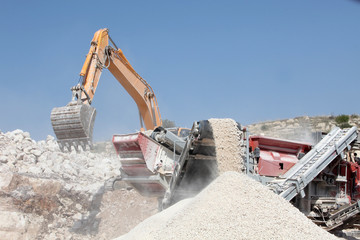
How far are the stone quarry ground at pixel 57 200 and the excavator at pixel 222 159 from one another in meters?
0.60

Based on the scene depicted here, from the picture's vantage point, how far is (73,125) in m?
7.40

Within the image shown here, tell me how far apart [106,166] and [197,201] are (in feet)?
26.0

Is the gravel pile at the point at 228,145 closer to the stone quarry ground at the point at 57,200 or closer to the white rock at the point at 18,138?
the stone quarry ground at the point at 57,200

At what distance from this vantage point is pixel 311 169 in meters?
6.55

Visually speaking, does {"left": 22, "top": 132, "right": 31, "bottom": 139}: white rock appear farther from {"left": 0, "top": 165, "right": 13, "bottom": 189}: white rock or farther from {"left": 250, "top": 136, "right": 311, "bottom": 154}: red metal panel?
{"left": 250, "top": 136, "right": 311, "bottom": 154}: red metal panel

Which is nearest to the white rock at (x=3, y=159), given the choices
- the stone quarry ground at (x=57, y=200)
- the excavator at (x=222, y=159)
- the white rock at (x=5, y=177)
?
the stone quarry ground at (x=57, y=200)

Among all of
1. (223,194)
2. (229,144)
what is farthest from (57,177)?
(223,194)

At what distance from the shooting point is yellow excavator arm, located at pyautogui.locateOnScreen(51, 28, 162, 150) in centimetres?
745

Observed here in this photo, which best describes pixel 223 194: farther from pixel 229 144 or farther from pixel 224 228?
pixel 229 144

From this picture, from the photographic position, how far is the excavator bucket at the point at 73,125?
7373mm

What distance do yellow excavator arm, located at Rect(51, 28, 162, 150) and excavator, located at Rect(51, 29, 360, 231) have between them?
2 centimetres

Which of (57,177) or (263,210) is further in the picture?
(57,177)

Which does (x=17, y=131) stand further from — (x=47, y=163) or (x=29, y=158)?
(x=47, y=163)

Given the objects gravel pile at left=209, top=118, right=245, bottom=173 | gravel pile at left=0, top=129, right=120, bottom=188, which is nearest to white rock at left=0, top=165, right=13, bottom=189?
gravel pile at left=0, top=129, right=120, bottom=188
